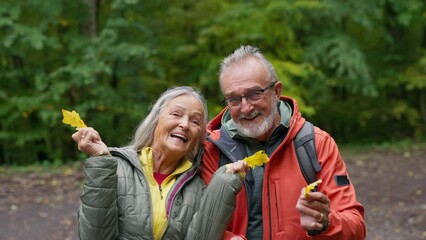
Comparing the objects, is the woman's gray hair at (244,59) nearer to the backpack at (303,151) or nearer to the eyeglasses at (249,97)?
the eyeglasses at (249,97)

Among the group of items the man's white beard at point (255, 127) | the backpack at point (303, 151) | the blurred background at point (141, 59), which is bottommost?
the blurred background at point (141, 59)

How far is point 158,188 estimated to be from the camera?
2.94m

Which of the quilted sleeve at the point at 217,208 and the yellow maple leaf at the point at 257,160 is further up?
the yellow maple leaf at the point at 257,160

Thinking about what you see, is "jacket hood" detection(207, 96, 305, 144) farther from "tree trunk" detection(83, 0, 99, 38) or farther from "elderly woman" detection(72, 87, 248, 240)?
"tree trunk" detection(83, 0, 99, 38)

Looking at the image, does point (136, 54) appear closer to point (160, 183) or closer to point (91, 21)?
point (91, 21)

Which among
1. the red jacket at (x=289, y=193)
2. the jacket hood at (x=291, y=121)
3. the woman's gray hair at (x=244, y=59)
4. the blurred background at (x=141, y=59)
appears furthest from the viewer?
the blurred background at (x=141, y=59)

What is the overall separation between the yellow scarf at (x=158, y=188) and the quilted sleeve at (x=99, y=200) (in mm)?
201

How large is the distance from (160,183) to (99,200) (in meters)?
0.39

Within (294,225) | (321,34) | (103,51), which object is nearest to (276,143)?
(294,225)

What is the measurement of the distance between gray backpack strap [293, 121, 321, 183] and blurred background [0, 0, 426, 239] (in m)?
7.80

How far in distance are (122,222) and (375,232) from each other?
5518 mm

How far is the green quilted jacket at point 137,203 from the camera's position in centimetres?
270

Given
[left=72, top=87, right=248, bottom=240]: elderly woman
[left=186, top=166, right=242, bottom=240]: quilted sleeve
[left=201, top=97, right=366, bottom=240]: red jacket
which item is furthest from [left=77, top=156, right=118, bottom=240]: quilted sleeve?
[left=201, top=97, right=366, bottom=240]: red jacket

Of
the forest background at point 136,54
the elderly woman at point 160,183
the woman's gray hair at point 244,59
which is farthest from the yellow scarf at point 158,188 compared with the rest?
the forest background at point 136,54
